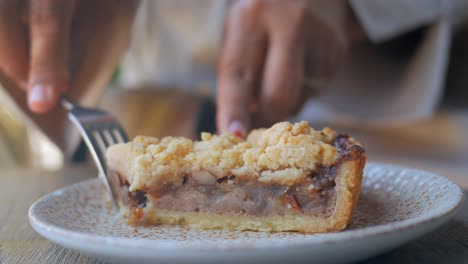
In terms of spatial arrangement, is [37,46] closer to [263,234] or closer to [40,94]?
[40,94]

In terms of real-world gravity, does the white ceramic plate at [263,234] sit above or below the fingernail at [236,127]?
above

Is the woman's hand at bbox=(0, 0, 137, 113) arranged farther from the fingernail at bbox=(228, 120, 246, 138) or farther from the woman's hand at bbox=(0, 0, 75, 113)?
the fingernail at bbox=(228, 120, 246, 138)

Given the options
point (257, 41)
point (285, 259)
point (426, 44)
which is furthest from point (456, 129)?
point (285, 259)

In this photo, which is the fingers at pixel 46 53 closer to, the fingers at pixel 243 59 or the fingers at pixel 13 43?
the fingers at pixel 13 43

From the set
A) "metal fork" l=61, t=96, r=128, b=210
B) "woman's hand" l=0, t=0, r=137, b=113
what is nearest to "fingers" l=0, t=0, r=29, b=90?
"woman's hand" l=0, t=0, r=137, b=113

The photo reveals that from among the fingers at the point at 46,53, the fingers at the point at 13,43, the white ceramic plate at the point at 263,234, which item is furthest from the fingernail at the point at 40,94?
the white ceramic plate at the point at 263,234

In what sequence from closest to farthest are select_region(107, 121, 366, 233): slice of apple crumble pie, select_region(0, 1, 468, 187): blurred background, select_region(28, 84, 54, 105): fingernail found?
select_region(107, 121, 366, 233): slice of apple crumble pie, select_region(28, 84, 54, 105): fingernail, select_region(0, 1, 468, 187): blurred background
